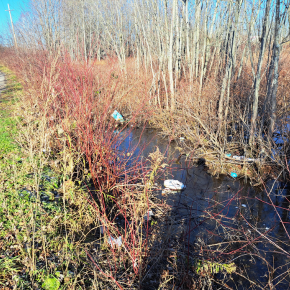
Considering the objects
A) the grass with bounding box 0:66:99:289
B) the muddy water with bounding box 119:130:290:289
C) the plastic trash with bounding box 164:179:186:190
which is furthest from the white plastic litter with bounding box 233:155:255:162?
the grass with bounding box 0:66:99:289

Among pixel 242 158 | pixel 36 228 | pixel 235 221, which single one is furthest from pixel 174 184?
pixel 36 228

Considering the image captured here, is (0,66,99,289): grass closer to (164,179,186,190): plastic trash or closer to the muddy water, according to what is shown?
the muddy water

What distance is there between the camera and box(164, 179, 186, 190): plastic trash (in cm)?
460

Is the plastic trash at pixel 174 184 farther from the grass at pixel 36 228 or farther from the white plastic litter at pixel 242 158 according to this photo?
the grass at pixel 36 228

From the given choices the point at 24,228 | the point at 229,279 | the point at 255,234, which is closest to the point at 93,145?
the point at 24,228

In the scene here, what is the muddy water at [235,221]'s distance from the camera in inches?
115

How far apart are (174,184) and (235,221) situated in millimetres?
1344

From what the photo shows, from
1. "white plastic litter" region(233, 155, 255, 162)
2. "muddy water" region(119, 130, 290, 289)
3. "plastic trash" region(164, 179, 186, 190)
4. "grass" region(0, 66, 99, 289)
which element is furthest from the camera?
"white plastic litter" region(233, 155, 255, 162)

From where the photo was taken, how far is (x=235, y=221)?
373 cm

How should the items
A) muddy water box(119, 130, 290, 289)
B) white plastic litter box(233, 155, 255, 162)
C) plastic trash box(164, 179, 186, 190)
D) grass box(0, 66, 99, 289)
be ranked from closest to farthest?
1. grass box(0, 66, 99, 289)
2. muddy water box(119, 130, 290, 289)
3. plastic trash box(164, 179, 186, 190)
4. white plastic litter box(233, 155, 255, 162)

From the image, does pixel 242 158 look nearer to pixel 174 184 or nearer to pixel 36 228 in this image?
pixel 174 184

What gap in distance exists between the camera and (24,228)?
9.13 ft

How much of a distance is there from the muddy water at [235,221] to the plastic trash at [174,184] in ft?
0.36

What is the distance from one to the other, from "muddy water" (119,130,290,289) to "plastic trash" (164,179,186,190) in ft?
0.36
